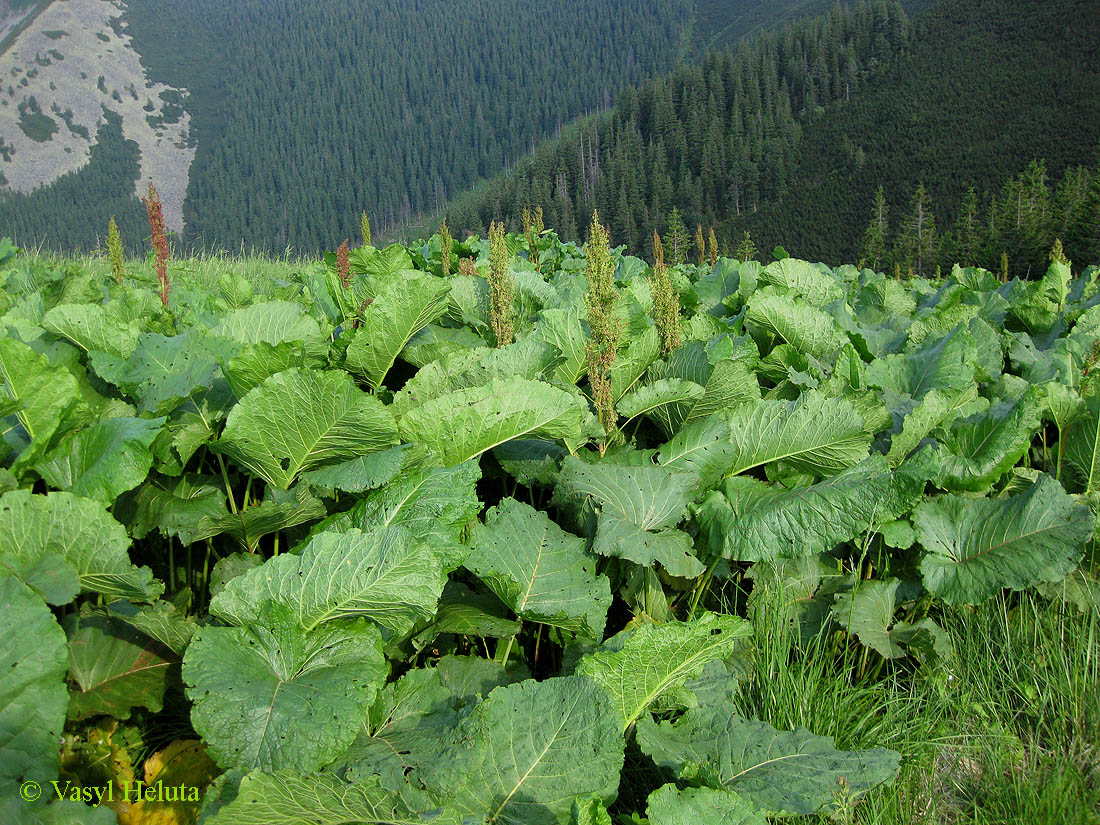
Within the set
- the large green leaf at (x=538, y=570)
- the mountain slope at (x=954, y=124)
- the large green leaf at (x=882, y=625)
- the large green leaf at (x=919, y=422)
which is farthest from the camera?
the mountain slope at (x=954, y=124)

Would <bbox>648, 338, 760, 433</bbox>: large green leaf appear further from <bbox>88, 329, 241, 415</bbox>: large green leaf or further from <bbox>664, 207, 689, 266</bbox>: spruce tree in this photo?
<bbox>664, 207, 689, 266</bbox>: spruce tree

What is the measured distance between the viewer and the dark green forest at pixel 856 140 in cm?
7625

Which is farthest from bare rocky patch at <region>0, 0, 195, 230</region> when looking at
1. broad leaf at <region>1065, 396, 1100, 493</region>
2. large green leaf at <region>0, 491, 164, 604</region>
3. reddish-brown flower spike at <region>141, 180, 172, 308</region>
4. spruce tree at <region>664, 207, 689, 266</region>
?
broad leaf at <region>1065, 396, 1100, 493</region>

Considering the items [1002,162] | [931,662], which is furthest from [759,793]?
[1002,162]

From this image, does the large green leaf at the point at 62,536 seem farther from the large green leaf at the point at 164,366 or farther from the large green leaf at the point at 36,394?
the large green leaf at the point at 164,366

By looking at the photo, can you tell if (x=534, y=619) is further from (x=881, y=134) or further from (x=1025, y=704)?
(x=881, y=134)

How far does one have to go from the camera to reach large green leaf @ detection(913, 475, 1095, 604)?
188 centimetres

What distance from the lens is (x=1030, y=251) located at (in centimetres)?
5841

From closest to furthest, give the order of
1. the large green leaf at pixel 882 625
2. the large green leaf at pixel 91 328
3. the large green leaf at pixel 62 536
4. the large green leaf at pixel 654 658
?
the large green leaf at pixel 62 536 → the large green leaf at pixel 654 658 → the large green leaf at pixel 91 328 → the large green leaf at pixel 882 625

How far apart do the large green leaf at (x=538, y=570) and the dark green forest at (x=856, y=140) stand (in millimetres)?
68500

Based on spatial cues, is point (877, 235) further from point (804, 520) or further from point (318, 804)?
point (318, 804)

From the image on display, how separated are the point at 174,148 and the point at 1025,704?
652 ft

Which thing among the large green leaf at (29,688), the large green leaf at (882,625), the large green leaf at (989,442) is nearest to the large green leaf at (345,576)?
the large green leaf at (29,688)

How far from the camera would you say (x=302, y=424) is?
58.1 inches
